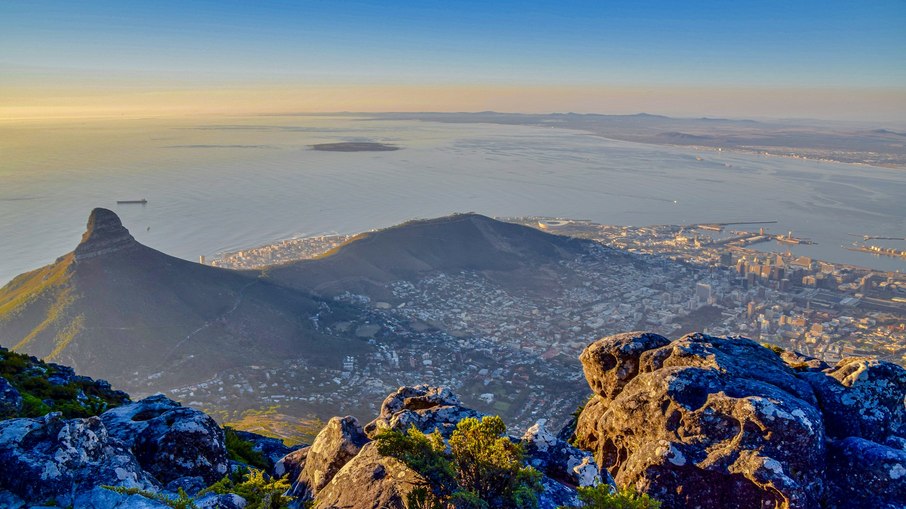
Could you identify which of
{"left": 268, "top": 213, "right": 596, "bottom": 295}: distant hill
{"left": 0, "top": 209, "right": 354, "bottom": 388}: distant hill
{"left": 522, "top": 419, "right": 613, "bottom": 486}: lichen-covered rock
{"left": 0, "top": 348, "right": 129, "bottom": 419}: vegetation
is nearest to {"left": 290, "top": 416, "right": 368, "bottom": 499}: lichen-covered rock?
{"left": 522, "top": 419, "right": 613, "bottom": 486}: lichen-covered rock

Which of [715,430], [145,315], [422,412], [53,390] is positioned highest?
[715,430]

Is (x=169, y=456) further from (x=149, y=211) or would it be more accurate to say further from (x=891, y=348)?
(x=149, y=211)

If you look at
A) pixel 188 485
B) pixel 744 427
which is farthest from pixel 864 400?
pixel 188 485

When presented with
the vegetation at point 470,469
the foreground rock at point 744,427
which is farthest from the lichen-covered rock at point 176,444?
the foreground rock at point 744,427

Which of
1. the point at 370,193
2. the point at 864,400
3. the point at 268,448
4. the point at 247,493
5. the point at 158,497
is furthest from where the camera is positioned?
the point at 370,193

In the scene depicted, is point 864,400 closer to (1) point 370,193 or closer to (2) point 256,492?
(2) point 256,492

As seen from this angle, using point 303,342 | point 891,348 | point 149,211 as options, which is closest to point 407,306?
point 303,342
